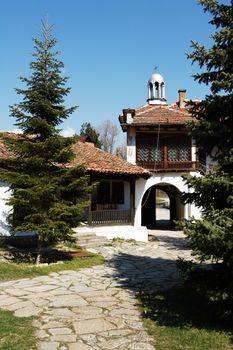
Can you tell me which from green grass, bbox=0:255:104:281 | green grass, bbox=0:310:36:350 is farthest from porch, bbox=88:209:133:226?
green grass, bbox=0:310:36:350

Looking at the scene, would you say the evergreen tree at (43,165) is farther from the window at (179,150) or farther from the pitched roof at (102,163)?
the window at (179,150)

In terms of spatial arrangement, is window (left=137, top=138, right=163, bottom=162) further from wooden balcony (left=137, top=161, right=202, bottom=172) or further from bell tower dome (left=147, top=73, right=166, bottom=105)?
bell tower dome (left=147, top=73, right=166, bottom=105)

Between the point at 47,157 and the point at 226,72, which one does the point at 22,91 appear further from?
the point at 226,72

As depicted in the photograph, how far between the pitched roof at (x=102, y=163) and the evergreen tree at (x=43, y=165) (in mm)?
5259

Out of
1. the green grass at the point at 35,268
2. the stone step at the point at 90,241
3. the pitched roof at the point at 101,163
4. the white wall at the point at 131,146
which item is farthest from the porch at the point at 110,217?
the green grass at the point at 35,268

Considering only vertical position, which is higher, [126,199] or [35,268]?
[126,199]

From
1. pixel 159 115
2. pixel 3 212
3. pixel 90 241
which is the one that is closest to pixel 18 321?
pixel 3 212

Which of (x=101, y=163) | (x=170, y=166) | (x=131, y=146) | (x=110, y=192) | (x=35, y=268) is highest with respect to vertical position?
(x=131, y=146)

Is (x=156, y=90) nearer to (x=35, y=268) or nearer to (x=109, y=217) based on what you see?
(x=109, y=217)

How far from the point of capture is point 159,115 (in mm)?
21672

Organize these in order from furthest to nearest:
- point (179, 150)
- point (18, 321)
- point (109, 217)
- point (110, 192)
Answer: point (179, 150) → point (110, 192) → point (109, 217) → point (18, 321)

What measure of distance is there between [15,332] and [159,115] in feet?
56.5

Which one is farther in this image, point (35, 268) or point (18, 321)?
point (35, 268)

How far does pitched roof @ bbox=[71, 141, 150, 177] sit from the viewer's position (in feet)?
56.9
